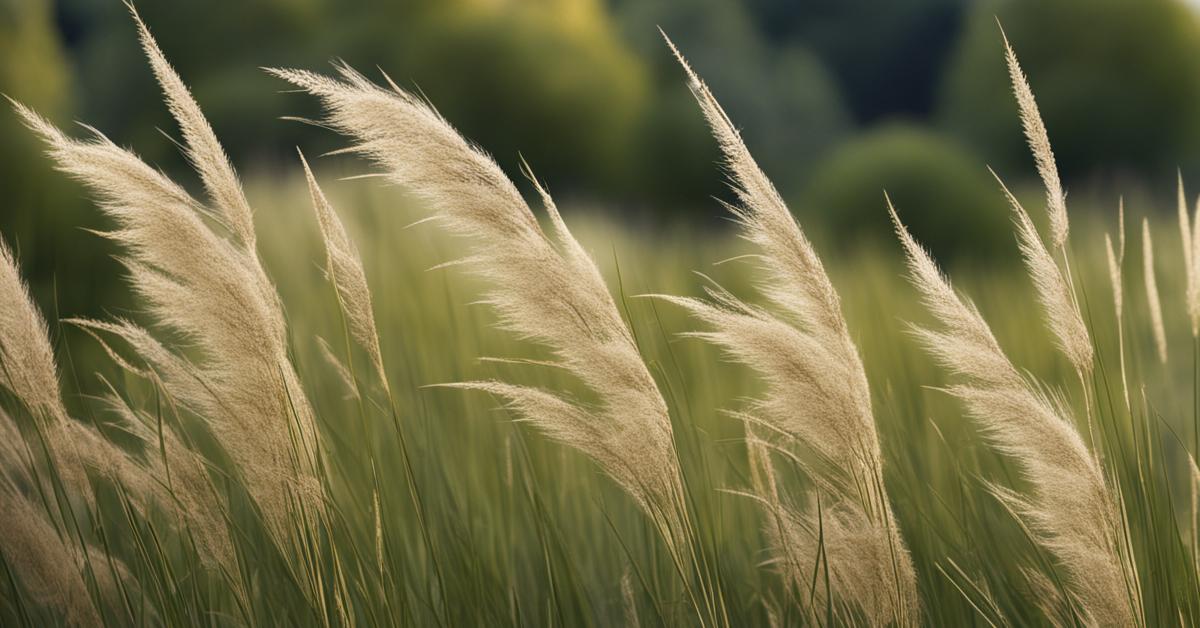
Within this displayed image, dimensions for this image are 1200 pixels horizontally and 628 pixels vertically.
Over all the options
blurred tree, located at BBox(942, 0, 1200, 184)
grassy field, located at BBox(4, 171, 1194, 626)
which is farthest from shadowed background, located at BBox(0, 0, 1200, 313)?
grassy field, located at BBox(4, 171, 1194, 626)

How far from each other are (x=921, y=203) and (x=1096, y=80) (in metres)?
3.78

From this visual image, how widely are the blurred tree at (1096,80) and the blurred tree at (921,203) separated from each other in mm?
2571

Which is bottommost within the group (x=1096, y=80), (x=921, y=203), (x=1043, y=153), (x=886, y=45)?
(x=1043, y=153)

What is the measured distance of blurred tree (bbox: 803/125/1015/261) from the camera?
32.3 feet

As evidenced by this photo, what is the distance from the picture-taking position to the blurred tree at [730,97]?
1277 cm

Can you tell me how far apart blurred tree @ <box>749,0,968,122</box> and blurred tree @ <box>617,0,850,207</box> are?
1.34 ft

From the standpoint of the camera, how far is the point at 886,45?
53.6ft

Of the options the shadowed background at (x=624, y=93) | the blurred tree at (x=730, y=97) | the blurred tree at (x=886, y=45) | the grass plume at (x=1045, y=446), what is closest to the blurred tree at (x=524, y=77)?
the shadowed background at (x=624, y=93)

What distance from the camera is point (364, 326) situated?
1.42 m

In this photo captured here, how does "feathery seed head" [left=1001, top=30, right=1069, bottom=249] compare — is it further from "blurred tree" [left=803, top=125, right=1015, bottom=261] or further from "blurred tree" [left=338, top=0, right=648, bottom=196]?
"blurred tree" [left=338, top=0, right=648, bottom=196]

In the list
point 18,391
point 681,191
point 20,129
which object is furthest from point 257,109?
point 18,391

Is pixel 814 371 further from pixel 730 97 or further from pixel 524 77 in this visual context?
pixel 730 97

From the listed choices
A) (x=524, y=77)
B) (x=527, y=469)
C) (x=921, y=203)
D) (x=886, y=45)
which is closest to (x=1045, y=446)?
(x=527, y=469)

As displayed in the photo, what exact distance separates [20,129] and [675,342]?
3098mm
